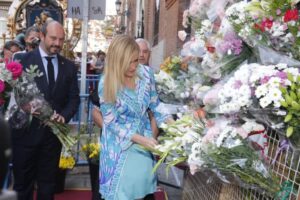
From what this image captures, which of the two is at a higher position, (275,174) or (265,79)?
(265,79)

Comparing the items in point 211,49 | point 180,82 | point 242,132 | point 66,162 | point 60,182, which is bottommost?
point 60,182

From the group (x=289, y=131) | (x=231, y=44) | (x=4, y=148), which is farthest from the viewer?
(x=231, y=44)

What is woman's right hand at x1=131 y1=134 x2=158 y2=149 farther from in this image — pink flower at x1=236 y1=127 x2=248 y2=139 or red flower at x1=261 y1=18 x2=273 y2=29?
red flower at x1=261 y1=18 x2=273 y2=29

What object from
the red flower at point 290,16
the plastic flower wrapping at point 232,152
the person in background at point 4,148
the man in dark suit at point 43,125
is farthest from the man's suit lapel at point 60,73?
the person in background at point 4,148

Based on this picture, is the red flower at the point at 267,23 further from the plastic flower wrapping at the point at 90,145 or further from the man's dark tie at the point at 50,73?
the plastic flower wrapping at the point at 90,145

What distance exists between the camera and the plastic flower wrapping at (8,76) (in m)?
3.53

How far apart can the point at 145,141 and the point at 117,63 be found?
0.55 m

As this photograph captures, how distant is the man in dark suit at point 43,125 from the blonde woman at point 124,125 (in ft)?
2.64

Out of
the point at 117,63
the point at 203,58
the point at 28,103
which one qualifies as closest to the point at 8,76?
the point at 28,103

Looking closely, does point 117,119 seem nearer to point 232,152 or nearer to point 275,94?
point 232,152

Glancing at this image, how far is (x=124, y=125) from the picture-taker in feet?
10.3

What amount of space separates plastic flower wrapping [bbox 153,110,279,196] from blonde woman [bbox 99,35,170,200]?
28.0 inches

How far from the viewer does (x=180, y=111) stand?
129 inches

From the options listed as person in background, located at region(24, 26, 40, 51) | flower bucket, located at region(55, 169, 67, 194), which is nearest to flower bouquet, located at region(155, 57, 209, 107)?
flower bucket, located at region(55, 169, 67, 194)
